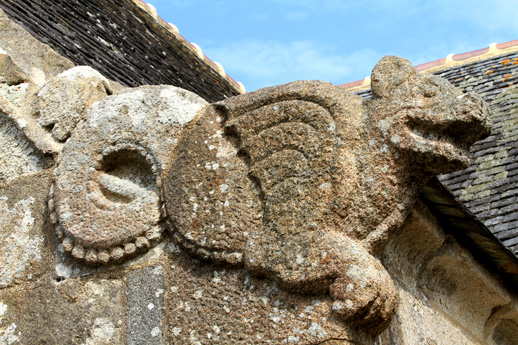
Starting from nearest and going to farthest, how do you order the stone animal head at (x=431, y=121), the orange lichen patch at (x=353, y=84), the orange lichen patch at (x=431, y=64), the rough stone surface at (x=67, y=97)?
the stone animal head at (x=431, y=121) < the rough stone surface at (x=67, y=97) < the orange lichen patch at (x=431, y=64) < the orange lichen patch at (x=353, y=84)

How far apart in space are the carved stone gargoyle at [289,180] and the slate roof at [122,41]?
1921mm

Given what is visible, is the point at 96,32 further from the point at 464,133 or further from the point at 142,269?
the point at 464,133

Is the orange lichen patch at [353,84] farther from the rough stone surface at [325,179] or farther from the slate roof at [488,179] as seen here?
the rough stone surface at [325,179]

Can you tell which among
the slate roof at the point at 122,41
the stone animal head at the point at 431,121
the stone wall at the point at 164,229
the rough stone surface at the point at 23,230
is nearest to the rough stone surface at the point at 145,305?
the stone wall at the point at 164,229

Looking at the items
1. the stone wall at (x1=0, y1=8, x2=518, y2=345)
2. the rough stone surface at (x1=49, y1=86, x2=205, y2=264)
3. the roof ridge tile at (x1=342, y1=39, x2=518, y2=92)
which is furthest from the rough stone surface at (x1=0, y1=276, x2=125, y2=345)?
the roof ridge tile at (x1=342, y1=39, x2=518, y2=92)

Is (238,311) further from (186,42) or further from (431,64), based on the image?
(431,64)

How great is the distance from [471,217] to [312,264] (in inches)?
59.6

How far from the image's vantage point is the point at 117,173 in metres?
3.04

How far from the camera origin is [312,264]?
94.7 inches

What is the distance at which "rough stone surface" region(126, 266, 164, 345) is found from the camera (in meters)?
2.61

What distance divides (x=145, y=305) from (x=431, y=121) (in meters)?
1.31

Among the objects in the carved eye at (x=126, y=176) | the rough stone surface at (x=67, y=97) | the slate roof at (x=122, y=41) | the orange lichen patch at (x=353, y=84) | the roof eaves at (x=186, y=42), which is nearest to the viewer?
the carved eye at (x=126, y=176)

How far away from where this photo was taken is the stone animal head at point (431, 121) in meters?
2.55

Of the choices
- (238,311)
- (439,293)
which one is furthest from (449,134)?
(439,293)
